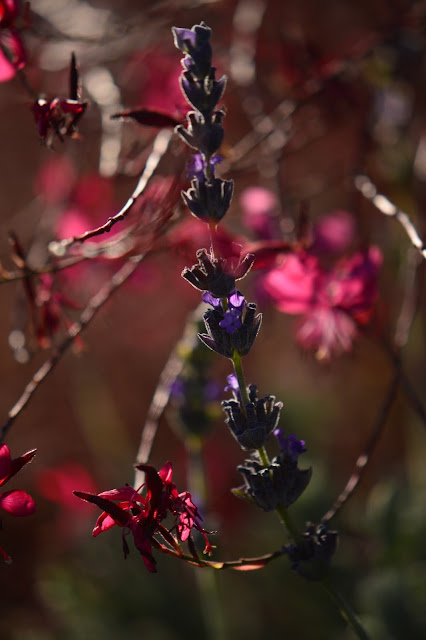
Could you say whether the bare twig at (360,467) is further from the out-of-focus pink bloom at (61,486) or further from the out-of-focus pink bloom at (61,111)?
the out-of-focus pink bloom at (61,486)

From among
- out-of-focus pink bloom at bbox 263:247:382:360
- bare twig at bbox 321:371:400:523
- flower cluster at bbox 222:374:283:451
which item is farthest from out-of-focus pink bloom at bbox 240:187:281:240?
flower cluster at bbox 222:374:283:451

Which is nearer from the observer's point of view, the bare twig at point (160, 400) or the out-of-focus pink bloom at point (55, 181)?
the bare twig at point (160, 400)

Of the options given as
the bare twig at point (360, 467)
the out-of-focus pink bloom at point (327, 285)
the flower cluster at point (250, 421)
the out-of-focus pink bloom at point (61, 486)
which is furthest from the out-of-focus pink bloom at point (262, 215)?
the out-of-focus pink bloom at point (61, 486)

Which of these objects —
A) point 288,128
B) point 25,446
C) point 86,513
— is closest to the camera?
point 288,128

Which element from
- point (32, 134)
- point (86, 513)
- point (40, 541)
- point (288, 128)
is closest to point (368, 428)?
point (86, 513)

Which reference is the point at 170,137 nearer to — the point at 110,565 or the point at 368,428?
the point at 110,565

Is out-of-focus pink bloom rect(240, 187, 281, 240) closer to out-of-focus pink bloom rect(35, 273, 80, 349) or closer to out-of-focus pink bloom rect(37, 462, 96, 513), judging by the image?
out-of-focus pink bloom rect(35, 273, 80, 349)

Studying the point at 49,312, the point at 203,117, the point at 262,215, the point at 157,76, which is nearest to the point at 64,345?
the point at 49,312
